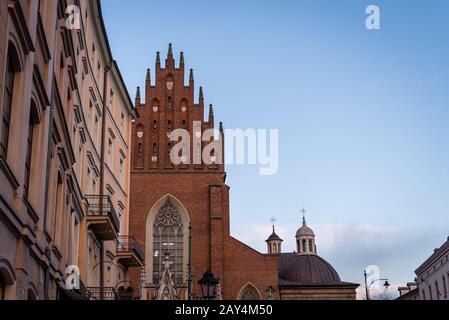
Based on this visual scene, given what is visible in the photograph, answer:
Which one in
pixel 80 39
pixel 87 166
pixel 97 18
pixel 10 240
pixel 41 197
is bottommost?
pixel 10 240

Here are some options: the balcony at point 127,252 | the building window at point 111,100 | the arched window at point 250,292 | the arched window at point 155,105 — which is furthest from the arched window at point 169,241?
the building window at point 111,100

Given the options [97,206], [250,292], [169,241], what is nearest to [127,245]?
[97,206]

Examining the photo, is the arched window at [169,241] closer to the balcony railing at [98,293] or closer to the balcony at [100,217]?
the balcony railing at [98,293]

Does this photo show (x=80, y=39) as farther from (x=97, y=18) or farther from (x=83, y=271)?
(x=83, y=271)

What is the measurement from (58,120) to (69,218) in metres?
4.38

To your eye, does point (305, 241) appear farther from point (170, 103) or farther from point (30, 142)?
point (30, 142)

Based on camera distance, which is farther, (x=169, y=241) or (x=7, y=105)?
(x=169, y=241)

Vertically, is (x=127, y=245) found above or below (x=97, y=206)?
above

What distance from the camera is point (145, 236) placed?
47.2 m

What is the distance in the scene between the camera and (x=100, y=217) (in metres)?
25.1

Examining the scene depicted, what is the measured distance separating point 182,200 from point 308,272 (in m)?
22.2

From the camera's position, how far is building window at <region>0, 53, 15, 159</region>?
11.1m

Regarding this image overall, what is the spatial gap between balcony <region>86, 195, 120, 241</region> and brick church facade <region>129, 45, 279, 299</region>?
19.6m

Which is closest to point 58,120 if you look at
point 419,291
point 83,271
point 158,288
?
point 83,271
